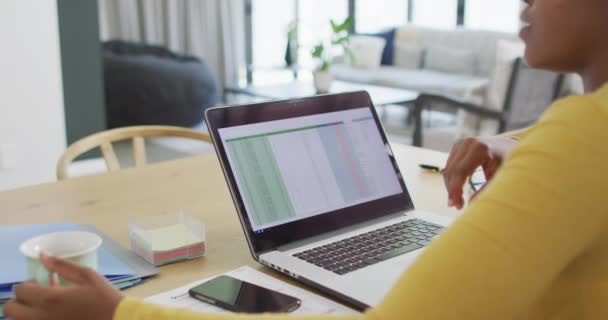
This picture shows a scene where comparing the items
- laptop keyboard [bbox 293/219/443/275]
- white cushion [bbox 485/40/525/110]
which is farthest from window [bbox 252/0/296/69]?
laptop keyboard [bbox 293/219/443/275]

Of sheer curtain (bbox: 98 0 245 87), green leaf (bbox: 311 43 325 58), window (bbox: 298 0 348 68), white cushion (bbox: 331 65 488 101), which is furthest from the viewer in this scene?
window (bbox: 298 0 348 68)

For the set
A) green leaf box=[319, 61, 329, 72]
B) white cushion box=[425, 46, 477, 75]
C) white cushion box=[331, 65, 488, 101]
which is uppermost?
green leaf box=[319, 61, 329, 72]

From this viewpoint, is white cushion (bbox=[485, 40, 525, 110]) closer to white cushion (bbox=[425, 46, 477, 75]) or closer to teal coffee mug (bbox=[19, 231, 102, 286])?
white cushion (bbox=[425, 46, 477, 75])

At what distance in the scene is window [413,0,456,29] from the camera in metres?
7.41

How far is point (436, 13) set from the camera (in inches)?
299

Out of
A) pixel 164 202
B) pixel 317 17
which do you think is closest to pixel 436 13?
pixel 317 17

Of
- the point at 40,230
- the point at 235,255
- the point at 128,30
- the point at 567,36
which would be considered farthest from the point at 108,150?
the point at 128,30

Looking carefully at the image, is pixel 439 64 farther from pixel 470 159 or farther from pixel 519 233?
pixel 519 233

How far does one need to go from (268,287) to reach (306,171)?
0.85 ft

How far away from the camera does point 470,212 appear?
1.90ft

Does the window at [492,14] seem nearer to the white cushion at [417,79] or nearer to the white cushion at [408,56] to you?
the white cushion at [408,56]

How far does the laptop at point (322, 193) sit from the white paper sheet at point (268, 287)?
0.02 m

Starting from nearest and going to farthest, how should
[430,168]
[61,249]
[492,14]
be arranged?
[61,249] → [430,168] → [492,14]

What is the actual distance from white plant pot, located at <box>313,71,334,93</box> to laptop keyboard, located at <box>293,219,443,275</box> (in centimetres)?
332
